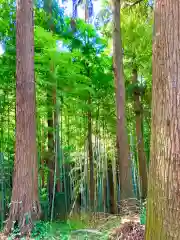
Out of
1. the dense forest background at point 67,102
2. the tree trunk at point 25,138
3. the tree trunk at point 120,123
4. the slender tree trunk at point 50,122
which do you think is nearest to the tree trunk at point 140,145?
the dense forest background at point 67,102

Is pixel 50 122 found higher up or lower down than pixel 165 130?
higher up

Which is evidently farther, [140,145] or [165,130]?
[140,145]

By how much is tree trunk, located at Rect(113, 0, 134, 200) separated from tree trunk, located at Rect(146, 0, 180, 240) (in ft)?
13.1

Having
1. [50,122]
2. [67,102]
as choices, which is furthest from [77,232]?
[50,122]

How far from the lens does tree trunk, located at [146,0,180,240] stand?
1.97 metres

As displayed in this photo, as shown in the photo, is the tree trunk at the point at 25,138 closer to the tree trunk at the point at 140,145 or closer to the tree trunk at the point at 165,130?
the tree trunk at the point at 165,130

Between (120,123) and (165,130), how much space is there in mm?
4285

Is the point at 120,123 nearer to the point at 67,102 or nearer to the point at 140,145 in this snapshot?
the point at 67,102

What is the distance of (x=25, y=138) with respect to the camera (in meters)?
4.36

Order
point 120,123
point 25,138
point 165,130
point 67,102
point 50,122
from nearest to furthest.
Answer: point 165,130, point 25,138, point 120,123, point 67,102, point 50,122

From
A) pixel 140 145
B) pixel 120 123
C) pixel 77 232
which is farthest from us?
pixel 140 145

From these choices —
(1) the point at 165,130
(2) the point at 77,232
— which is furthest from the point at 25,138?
(1) the point at 165,130

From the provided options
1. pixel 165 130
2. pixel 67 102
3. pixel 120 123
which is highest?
pixel 67 102

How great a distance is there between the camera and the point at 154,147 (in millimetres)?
2113
